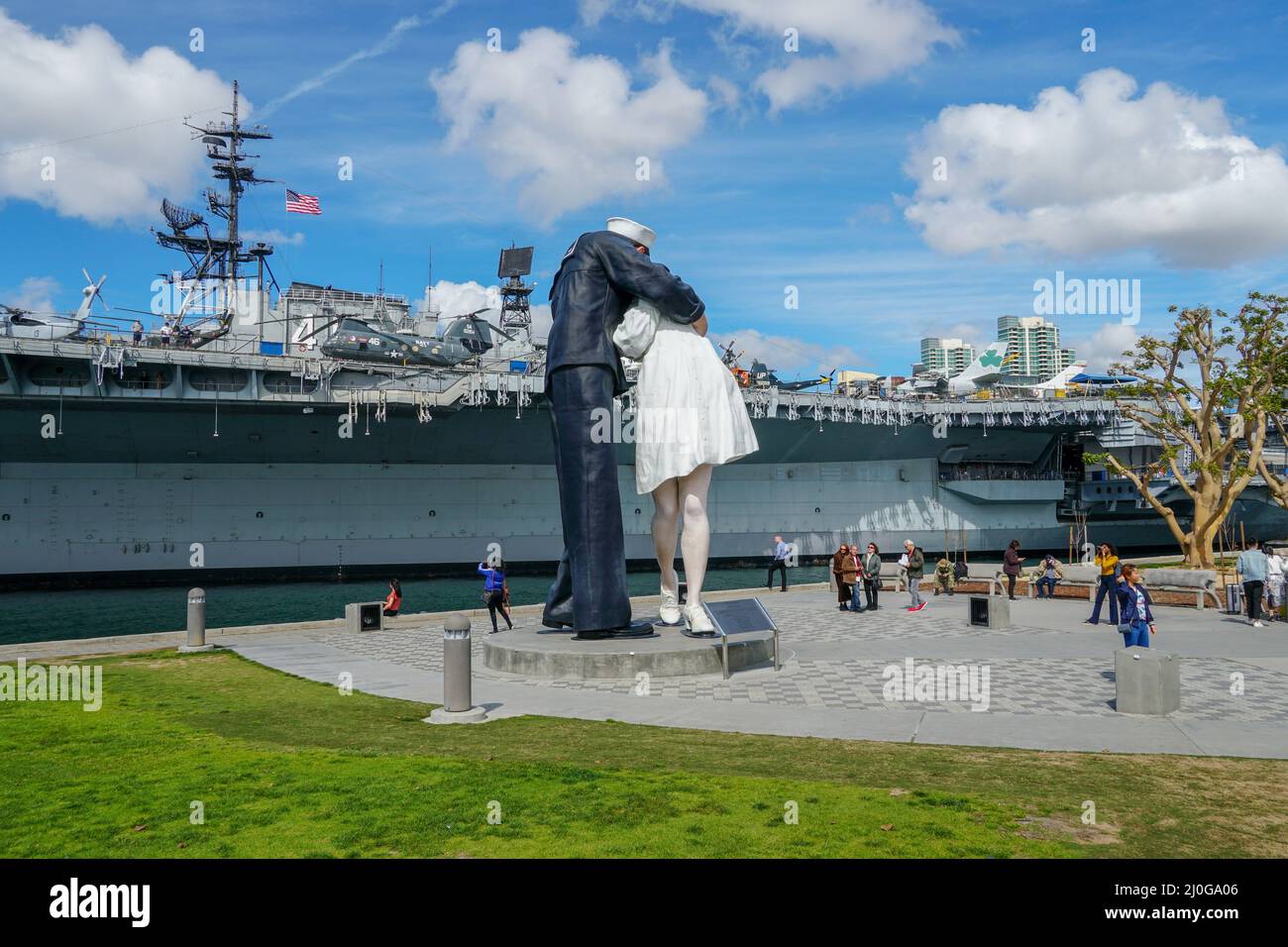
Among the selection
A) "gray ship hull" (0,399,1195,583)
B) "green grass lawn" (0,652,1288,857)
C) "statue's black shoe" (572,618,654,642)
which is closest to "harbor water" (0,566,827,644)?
"gray ship hull" (0,399,1195,583)

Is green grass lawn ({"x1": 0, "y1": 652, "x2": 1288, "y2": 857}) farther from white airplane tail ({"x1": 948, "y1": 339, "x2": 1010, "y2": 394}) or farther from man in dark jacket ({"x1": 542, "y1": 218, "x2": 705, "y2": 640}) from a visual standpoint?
white airplane tail ({"x1": 948, "y1": 339, "x2": 1010, "y2": 394})

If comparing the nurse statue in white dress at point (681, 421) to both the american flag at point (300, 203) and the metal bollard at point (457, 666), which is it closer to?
the metal bollard at point (457, 666)

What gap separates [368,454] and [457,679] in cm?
3062

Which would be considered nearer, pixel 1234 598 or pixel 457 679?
pixel 457 679

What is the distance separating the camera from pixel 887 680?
39.0 ft

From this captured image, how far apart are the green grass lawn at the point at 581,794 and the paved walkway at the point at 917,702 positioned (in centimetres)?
84

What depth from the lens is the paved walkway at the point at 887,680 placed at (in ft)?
29.0

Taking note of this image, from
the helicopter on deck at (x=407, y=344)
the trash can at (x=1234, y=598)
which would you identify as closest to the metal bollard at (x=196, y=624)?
the trash can at (x=1234, y=598)

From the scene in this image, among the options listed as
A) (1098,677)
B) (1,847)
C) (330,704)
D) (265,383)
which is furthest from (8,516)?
(1098,677)

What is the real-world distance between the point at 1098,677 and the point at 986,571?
763 inches

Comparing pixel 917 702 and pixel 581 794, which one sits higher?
pixel 581 794

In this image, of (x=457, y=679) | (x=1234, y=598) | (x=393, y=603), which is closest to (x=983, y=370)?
(x=1234, y=598)

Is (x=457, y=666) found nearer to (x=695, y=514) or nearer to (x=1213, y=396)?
(x=695, y=514)
